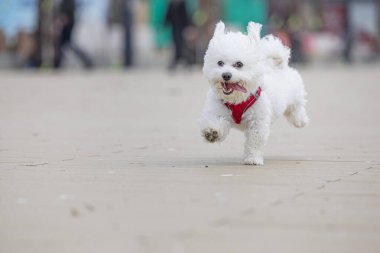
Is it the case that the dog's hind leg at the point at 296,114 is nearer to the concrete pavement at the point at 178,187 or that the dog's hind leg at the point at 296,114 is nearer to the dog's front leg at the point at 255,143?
the concrete pavement at the point at 178,187

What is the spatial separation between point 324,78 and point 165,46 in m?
8.65

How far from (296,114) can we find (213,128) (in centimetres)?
184

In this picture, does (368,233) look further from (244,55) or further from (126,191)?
(244,55)

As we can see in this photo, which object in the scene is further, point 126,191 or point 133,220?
point 126,191

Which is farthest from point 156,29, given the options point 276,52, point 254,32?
point 254,32

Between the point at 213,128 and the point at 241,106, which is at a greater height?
the point at 241,106

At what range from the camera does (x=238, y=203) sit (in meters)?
6.51

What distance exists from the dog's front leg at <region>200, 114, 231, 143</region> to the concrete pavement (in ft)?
0.75

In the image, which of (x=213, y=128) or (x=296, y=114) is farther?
(x=296, y=114)

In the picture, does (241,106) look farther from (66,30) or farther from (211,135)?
(66,30)

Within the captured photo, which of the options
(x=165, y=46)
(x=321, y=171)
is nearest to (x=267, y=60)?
(x=321, y=171)

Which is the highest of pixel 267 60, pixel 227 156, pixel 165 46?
pixel 267 60

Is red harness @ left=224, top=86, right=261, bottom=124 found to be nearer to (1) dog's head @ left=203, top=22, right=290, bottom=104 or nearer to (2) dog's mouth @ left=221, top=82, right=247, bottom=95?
(1) dog's head @ left=203, top=22, right=290, bottom=104

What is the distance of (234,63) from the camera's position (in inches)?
336
